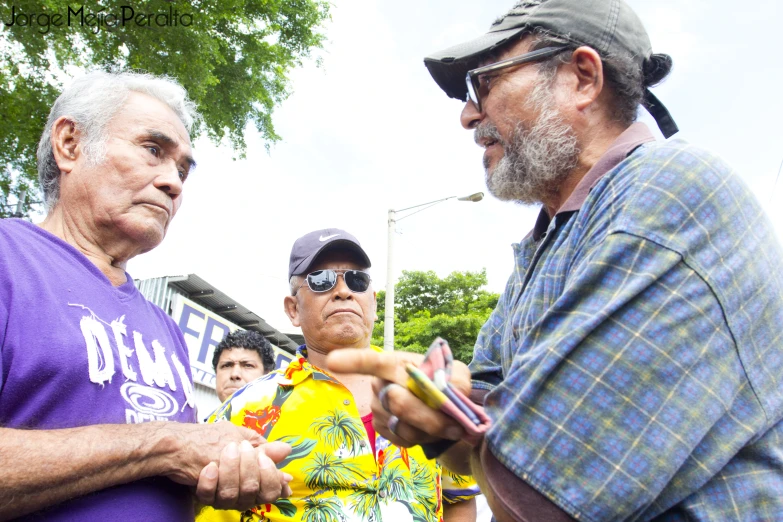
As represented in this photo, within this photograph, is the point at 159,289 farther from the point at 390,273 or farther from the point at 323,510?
the point at 323,510

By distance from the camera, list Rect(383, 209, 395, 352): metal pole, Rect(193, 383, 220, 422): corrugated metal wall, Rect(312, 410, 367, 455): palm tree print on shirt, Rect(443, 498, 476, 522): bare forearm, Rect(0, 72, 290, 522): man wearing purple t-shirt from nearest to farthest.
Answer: Rect(0, 72, 290, 522): man wearing purple t-shirt
Rect(312, 410, 367, 455): palm tree print on shirt
Rect(443, 498, 476, 522): bare forearm
Rect(383, 209, 395, 352): metal pole
Rect(193, 383, 220, 422): corrugated metal wall

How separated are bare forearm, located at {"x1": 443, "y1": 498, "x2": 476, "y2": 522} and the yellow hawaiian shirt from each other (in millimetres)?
47

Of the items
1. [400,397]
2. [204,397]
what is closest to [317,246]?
[400,397]

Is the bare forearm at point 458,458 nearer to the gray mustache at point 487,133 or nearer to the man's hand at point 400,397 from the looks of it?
the man's hand at point 400,397

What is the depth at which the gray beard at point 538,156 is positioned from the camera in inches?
73.7

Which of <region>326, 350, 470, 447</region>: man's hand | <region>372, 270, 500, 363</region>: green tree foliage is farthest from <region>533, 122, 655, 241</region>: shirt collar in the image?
<region>372, 270, 500, 363</region>: green tree foliage

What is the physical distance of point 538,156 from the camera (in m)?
1.88

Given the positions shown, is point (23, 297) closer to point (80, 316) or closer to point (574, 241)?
point (80, 316)

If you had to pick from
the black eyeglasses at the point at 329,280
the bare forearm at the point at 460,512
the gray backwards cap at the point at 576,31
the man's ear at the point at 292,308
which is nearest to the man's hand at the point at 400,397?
the gray backwards cap at the point at 576,31

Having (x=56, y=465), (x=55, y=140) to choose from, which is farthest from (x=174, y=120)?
(x=56, y=465)

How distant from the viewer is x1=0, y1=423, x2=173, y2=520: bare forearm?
1.47m

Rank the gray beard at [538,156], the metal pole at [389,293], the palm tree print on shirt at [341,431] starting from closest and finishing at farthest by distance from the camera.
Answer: the gray beard at [538,156] → the palm tree print on shirt at [341,431] → the metal pole at [389,293]

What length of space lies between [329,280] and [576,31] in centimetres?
203

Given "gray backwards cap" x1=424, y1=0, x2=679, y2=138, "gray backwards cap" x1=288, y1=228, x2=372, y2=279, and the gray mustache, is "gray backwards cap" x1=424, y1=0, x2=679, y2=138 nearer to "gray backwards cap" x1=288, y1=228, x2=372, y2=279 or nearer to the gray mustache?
the gray mustache
